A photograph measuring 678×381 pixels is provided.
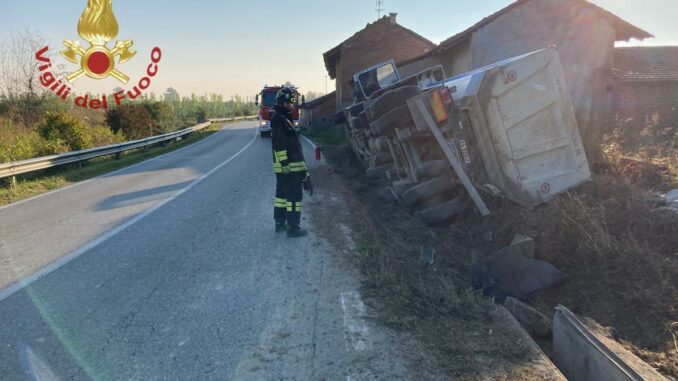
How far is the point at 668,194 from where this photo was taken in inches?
245

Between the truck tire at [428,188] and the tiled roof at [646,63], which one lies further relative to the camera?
the tiled roof at [646,63]

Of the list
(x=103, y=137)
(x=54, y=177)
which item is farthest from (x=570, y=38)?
(x=103, y=137)

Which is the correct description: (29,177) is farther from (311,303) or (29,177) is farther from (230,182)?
(311,303)

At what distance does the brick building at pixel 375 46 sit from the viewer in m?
31.9

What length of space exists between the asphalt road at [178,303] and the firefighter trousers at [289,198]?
29 cm

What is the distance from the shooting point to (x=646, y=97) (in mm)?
17906

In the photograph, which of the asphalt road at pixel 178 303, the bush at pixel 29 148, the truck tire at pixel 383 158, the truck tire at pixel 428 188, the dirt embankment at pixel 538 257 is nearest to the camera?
the asphalt road at pixel 178 303

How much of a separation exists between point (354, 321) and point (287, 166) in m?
2.69

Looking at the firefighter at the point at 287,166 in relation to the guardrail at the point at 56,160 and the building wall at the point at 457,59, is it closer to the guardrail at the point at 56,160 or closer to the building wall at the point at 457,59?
the guardrail at the point at 56,160

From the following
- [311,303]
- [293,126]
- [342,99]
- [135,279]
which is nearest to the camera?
[311,303]

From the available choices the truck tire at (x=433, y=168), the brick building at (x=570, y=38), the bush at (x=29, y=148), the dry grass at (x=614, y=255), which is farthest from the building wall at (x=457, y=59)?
the bush at (x=29, y=148)

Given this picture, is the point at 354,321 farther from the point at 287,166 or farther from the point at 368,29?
the point at 368,29

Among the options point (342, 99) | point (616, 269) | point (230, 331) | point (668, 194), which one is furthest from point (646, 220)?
point (342, 99)

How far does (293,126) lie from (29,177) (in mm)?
9293
